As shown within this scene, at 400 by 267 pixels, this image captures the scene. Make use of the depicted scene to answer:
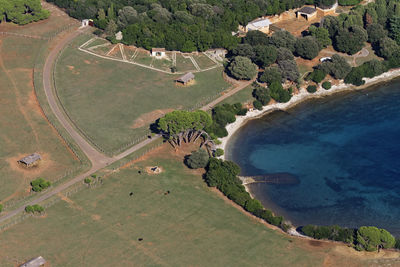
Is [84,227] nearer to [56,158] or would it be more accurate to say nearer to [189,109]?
[56,158]

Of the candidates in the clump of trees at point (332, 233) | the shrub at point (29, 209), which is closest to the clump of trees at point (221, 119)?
the clump of trees at point (332, 233)

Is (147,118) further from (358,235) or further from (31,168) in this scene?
(358,235)

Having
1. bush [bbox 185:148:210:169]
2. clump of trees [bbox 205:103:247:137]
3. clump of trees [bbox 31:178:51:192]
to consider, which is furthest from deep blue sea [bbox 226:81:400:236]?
clump of trees [bbox 31:178:51:192]

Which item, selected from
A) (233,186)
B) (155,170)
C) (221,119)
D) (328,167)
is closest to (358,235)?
(233,186)

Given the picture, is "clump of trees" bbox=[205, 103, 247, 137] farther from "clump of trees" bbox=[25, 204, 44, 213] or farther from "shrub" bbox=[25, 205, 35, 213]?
"shrub" bbox=[25, 205, 35, 213]

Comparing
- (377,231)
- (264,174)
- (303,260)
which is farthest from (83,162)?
(377,231)
